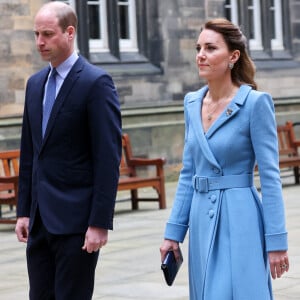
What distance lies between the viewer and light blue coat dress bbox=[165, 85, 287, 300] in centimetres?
477

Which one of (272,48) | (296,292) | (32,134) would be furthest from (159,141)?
(32,134)

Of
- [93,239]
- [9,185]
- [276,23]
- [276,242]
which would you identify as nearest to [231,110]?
[276,242]

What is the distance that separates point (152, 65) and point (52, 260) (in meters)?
14.7

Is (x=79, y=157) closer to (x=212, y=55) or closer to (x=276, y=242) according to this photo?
(x=212, y=55)

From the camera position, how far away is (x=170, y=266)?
4973 millimetres

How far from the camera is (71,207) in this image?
5.02 meters

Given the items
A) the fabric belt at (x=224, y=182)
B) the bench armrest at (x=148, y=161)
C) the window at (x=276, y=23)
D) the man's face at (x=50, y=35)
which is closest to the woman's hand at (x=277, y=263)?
the fabric belt at (x=224, y=182)

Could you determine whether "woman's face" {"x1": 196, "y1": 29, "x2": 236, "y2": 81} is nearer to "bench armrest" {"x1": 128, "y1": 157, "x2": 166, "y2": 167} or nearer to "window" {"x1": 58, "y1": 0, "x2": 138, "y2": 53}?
"bench armrest" {"x1": 128, "y1": 157, "x2": 166, "y2": 167}

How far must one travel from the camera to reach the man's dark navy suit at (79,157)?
500 centimetres

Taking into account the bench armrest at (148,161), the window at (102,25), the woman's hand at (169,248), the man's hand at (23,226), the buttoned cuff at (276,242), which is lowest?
the bench armrest at (148,161)

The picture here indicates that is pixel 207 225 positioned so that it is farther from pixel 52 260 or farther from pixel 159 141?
pixel 159 141

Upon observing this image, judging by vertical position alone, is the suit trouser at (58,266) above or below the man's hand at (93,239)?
below

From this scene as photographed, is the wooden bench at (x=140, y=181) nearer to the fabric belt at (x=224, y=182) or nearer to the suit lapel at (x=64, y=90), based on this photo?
the suit lapel at (x=64, y=90)

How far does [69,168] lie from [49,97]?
1.15ft
